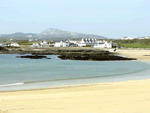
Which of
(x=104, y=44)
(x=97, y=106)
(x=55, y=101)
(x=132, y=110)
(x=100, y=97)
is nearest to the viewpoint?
(x=132, y=110)

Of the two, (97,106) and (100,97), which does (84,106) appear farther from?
(100,97)

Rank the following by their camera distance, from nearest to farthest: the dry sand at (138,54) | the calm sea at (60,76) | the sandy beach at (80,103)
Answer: the sandy beach at (80,103)
the calm sea at (60,76)
the dry sand at (138,54)

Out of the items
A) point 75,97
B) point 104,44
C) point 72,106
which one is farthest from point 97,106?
point 104,44

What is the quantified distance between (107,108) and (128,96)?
1.91m

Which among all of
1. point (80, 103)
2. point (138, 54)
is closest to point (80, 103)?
point (80, 103)

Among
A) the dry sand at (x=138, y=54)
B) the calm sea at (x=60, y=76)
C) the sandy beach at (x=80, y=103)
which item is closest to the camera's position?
the sandy beach at (x=80, y=103)

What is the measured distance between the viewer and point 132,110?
6.28 m

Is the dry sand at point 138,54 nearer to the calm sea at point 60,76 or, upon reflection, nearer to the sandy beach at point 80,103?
the calm sea at point 60,76

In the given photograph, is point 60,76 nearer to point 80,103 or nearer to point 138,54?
point 80,103

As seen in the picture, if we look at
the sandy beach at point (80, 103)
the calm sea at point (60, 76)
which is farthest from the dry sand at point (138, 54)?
the sandy beach at point (80, 103)

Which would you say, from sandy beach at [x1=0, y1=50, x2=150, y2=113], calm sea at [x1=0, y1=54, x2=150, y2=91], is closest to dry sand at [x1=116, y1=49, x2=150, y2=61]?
calm sea at [x1=0, y1=54, x2=150, y2=91]

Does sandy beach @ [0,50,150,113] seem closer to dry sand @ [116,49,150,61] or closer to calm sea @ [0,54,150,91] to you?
calm sea @ [0,54,150,91]

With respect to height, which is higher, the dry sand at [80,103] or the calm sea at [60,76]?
the dry sand at [80,103]

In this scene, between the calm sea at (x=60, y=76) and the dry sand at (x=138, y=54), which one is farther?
the dry sand at (x=138, y=54)
